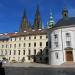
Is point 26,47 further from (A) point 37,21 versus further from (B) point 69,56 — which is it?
(A) point 37,21

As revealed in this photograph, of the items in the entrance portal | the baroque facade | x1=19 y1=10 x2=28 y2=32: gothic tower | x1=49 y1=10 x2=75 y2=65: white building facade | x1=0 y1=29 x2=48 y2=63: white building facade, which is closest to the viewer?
the entrance portal

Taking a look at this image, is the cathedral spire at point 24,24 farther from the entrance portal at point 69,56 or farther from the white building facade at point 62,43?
the entrance portal at point 69,56

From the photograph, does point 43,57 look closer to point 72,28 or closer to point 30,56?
point 30,56

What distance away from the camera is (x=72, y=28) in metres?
55.1

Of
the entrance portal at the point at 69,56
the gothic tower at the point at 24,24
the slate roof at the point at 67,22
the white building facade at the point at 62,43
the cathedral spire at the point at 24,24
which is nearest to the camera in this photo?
the entrance portal at the point at 69,56

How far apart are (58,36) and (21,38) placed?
35372 mm

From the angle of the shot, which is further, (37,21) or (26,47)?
(37,21)

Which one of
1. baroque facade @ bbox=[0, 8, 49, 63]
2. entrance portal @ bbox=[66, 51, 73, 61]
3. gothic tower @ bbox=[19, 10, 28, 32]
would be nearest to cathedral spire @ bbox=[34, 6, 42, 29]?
gothic tower @ bbox=[19, 10, 28, 32]

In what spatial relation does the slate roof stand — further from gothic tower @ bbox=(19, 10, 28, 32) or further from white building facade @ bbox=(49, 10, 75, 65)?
gothic tower @ bbox=(19, 10, 28, 32)

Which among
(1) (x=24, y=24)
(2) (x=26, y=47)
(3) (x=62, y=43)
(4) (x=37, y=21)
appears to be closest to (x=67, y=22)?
(3) (x=62, y=43)

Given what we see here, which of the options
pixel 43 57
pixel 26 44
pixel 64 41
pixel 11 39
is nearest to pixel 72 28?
pixel 64 41

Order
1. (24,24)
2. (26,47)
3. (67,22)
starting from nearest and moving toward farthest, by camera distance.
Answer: (67,22)
(26,47)
(24,24)

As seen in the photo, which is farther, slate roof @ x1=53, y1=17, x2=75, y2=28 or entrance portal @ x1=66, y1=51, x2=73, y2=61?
slate roof @ x1=53, y1=17, x2=75, y2=28

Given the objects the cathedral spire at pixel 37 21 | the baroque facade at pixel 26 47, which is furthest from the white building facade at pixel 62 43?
the cathedral spire at pixel 37 21
